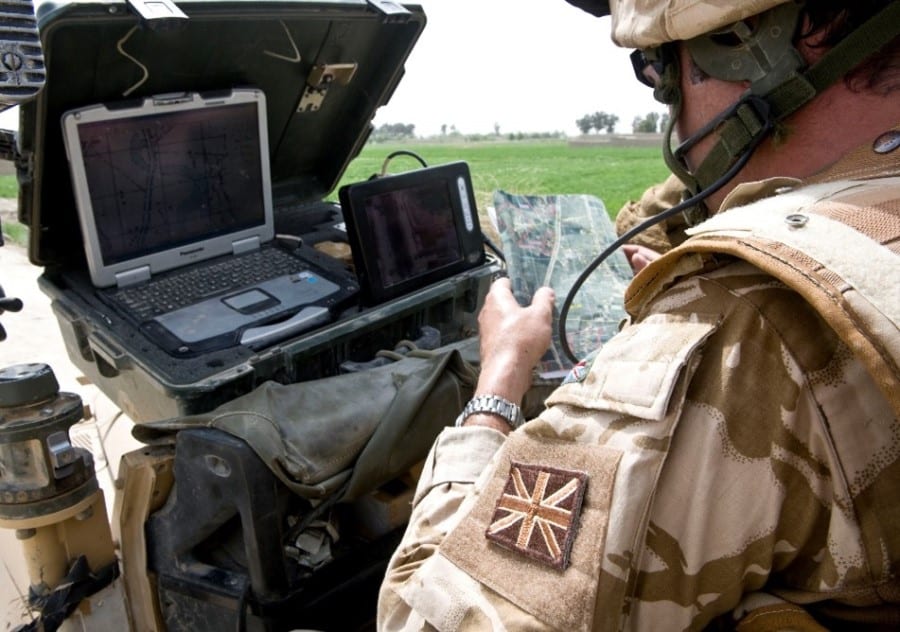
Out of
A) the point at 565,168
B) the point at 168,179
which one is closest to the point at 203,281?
the point at 168,179

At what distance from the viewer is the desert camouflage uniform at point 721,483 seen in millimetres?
936

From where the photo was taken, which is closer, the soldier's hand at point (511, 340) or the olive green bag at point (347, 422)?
the soldier's hand at point (511, 340)

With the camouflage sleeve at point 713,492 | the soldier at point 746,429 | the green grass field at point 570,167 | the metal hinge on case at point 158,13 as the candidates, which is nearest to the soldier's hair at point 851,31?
the soldier at point 746,429

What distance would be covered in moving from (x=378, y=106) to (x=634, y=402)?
2.03 metres

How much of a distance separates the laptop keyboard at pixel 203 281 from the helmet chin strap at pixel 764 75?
1.41 meters

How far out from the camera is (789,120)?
1.16 meters

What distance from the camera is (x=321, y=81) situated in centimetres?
252

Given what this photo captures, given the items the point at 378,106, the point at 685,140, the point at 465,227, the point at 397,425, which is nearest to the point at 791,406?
the point at 685,140

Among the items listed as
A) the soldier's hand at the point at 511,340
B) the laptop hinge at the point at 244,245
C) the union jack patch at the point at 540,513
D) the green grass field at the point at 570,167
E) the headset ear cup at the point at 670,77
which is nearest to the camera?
the union jack patch at the point at 540,513

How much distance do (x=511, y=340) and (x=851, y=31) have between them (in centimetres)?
78

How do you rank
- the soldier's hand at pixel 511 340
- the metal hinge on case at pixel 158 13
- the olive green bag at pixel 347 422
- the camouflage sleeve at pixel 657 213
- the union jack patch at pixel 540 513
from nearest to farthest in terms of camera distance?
the union jack patch at pixel 540 513 < the soldier's hand at pixel 511 340 < the olive green bag at pixel 347 422 < the metal hinge on case at pixel 158 13 < the camouflage sleeve at pixel 657 213

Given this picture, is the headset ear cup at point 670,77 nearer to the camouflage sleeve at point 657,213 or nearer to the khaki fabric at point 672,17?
the khaki fabric at point 672,17

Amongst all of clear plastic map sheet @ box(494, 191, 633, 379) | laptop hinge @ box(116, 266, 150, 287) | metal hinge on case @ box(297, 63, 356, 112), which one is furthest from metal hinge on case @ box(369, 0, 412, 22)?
laptop hinge @ box(116, 266, 150, 287)

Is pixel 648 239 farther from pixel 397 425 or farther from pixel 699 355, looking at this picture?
pixel 699 355
